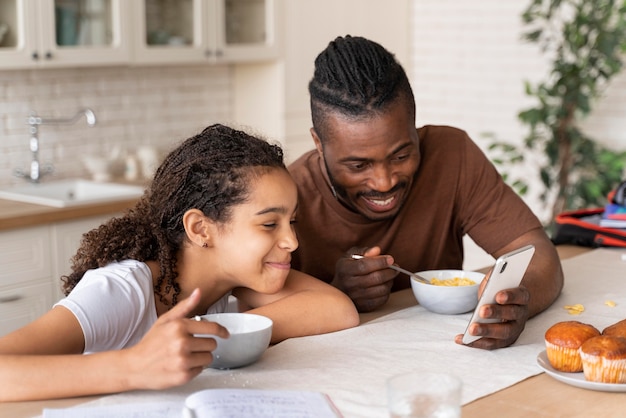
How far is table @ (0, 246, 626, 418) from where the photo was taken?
4.93 feet

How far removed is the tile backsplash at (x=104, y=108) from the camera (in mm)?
4066

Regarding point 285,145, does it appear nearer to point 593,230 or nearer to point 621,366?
point 593,230

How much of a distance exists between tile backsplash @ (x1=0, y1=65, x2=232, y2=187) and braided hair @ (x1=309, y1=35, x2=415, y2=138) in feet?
5.82

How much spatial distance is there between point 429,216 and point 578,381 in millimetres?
916

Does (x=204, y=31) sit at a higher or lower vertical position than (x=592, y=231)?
higher

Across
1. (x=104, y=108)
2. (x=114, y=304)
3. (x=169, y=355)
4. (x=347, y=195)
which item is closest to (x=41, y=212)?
(x=104, y=108)

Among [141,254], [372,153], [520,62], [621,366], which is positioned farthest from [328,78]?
[520,62]

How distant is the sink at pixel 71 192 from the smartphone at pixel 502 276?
2213 mm

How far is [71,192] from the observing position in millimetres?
4230

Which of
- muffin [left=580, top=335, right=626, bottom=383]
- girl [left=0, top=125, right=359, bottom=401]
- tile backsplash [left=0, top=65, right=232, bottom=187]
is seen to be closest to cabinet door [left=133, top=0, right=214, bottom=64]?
tile backsplash [left=0, top=65, right=232, bottom=187]

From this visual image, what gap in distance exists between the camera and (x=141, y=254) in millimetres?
1862

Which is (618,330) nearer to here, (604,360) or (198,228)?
(604,360)

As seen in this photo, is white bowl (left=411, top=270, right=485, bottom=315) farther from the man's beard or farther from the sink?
the sink

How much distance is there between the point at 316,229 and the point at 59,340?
927 millimetres
